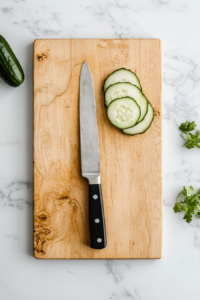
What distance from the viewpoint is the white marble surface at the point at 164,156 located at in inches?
57.1

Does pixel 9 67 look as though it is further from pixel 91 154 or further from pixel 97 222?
pixel 97 222

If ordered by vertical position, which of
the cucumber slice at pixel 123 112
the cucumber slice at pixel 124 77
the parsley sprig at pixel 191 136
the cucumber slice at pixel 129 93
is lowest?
the parsley sprig at pixel 191 136

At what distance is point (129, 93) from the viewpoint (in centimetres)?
134

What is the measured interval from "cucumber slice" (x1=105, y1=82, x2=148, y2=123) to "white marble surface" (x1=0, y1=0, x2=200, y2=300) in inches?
7.7

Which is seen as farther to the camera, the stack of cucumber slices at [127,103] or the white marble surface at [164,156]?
the white marble surface at [164,156]

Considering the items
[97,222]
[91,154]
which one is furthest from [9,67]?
[97,222]

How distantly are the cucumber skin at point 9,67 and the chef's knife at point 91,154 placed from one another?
320 mm

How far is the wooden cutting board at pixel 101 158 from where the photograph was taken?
4.60ft

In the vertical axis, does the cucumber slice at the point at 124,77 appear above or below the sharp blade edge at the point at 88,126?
above

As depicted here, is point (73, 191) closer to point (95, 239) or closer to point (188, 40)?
point (95, 239)

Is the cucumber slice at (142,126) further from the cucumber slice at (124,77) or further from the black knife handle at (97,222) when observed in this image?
the black knife handle at (97,222)

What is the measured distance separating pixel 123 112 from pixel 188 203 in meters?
0.57

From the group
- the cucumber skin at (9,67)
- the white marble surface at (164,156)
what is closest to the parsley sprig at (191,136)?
the white marble surface at (164,156)

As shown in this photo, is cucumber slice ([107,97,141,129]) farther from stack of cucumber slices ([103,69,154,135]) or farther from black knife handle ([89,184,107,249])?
black knife handle ([89,184,107,249])
